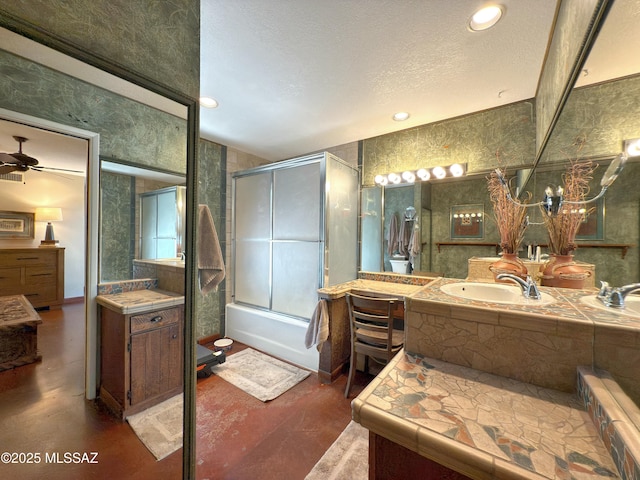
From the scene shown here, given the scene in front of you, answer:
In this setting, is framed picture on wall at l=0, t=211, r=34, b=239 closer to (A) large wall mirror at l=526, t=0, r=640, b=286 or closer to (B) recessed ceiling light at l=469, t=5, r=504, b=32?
(A) large wall mirror at l=526, t=0, r=640, b=286

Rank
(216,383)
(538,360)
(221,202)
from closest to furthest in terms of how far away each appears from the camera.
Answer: (538,360) → (216,383) → (221,202)

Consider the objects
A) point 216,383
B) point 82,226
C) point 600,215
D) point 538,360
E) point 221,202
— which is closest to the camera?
point 538,360

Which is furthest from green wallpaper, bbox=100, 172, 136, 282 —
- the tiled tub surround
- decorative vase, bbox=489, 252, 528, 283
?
decorative vase, bbox=489, 252, 528, 283

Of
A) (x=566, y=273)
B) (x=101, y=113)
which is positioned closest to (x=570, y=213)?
(x=566, y=273)

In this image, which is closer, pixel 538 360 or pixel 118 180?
pixel 538 360

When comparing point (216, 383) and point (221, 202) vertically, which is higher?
point (221, 202)

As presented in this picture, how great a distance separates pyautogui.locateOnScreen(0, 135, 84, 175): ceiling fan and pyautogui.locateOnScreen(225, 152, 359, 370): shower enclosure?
77.4 inches

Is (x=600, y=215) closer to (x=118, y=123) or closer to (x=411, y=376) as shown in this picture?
(x=411, y=376)

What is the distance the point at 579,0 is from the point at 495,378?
4.48 ft

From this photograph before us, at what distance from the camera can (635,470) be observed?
42 centimetres

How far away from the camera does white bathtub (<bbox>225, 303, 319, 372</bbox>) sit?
2.57 m

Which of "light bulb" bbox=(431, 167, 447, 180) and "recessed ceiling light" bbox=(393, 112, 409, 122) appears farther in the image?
"light bulb" bbox=(431, 167, 447, 180)

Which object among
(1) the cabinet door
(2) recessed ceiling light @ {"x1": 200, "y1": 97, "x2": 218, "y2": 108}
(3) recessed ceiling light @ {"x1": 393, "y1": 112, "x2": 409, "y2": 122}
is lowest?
(1) the cabinet door

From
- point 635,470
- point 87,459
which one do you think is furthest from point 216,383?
point 635,470
